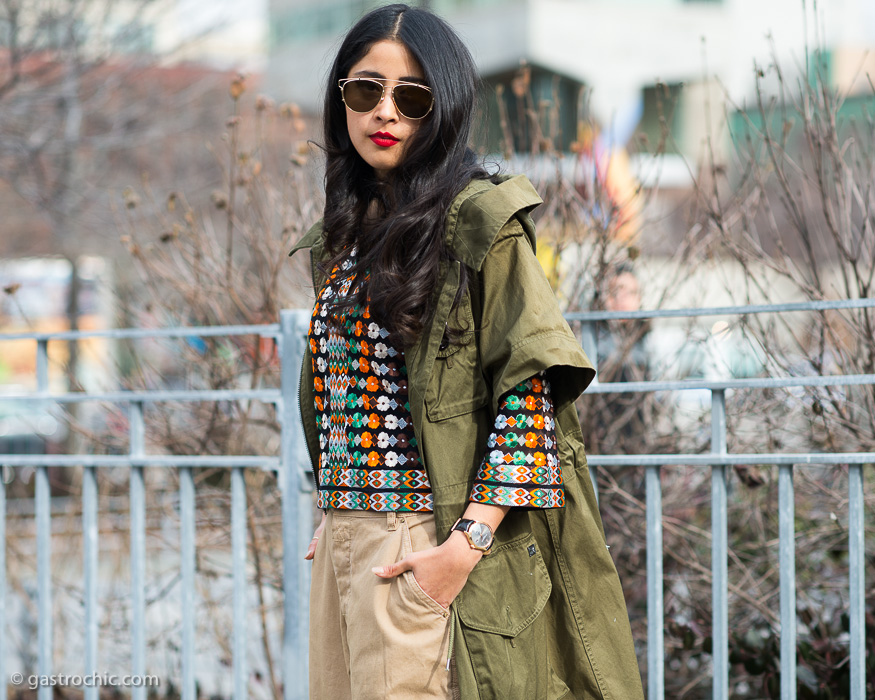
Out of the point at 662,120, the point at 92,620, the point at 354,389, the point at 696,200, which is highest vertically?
the point at 662,120

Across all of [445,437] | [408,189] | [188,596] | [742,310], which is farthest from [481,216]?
[188,596]

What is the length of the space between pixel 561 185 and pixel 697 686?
1.97m

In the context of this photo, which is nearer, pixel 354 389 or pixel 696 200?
pixel 354 389

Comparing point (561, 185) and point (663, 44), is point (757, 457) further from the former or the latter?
point (663, 44)

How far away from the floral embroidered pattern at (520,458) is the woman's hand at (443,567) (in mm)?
97

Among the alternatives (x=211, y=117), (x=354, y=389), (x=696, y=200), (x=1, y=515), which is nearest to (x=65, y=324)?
Result: (x=211, y=117)

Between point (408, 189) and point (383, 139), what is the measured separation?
126 mm

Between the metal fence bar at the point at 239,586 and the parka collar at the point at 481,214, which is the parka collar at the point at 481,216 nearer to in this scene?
the parka collar at the point at 481,214

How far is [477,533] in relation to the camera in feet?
5.73

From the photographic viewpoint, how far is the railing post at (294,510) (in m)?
2.77

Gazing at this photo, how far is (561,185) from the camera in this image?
3.42 m

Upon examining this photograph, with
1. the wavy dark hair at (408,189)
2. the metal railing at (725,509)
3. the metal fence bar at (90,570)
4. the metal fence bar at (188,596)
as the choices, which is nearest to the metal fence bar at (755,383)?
the metal railing at (725,509)

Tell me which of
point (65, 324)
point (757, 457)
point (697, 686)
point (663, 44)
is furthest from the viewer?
point (663, 44)

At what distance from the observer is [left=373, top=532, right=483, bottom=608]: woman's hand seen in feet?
5.71
